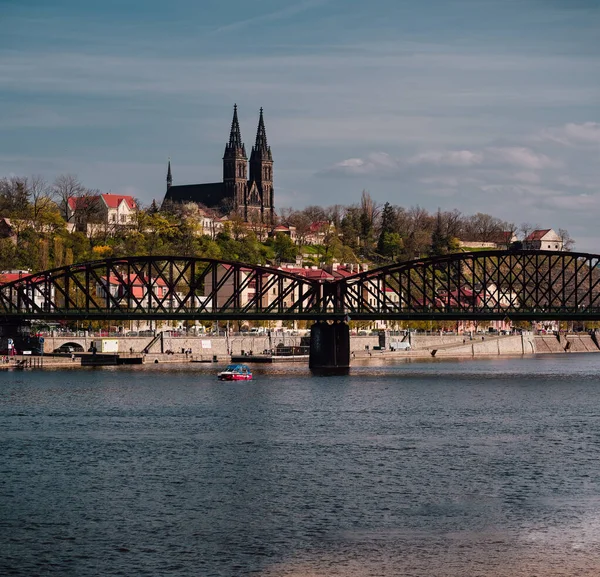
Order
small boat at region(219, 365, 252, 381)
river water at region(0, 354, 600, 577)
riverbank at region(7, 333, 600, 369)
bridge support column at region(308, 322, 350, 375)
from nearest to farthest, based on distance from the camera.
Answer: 1. river water at region(0, 354, 600, 577)
2. small boat at region(219, 365, 252, 381)
3. bridge support column at region(308, 322, 350, 375)
4. riverbank at region(7, 333, 600, 369)

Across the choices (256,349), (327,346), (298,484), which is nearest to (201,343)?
(256,349)

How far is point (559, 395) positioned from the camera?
315 ft

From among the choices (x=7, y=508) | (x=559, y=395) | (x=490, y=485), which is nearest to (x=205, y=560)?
(x=7, y=508)

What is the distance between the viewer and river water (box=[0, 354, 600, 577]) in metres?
39.4

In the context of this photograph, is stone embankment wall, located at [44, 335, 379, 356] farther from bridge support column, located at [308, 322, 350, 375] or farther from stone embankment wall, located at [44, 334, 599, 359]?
bridge support column, located at [308, 322, 350, 375]

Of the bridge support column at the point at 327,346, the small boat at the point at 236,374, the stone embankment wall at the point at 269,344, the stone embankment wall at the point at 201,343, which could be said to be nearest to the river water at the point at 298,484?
the small boat at the point at 236,374

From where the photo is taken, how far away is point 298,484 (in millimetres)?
52250

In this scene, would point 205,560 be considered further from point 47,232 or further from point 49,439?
point 47,232

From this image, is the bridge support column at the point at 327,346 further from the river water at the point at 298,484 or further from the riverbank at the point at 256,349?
the river water at the point at 298,484

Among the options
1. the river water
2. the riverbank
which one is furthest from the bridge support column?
the river water

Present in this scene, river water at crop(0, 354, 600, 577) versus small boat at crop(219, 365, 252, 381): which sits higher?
small boat at crop(219, 365, 252, 381)

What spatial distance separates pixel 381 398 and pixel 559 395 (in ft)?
45.7

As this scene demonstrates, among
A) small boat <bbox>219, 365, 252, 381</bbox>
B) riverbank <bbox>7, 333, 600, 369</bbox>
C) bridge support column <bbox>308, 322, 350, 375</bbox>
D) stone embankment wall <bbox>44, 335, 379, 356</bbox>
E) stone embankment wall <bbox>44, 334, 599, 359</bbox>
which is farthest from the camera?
stone embankment wall <bbox>44, 334, 599, 359</bbox>

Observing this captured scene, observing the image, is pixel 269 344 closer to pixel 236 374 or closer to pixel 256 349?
pixel 256 349
